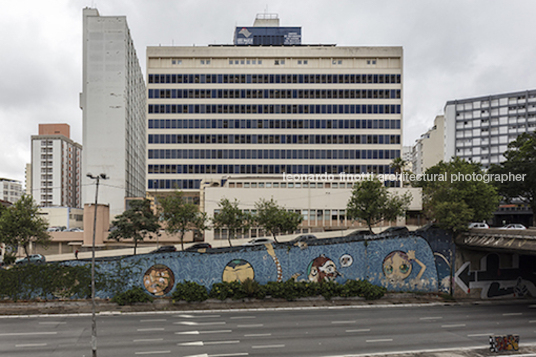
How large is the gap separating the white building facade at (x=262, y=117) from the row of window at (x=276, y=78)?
239mm

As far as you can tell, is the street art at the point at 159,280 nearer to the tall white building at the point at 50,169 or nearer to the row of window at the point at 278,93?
the row of window at the point at 278,93

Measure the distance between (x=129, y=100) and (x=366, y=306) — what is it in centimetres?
9439

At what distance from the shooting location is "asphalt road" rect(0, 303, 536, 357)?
2331cm

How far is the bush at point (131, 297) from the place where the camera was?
35.2 m

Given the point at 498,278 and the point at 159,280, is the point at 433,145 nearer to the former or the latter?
the point at 498,278

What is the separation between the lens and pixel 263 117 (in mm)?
84938

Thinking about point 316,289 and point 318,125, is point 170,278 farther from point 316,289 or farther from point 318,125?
point 318,125

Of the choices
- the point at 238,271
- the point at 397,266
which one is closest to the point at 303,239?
the point at 238,271

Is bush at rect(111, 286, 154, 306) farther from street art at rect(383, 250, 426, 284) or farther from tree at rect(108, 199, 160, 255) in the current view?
street art at rect(383, 250, 426, 284)

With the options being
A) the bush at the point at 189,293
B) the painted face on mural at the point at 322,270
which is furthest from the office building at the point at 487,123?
the bush at the point at 189,293

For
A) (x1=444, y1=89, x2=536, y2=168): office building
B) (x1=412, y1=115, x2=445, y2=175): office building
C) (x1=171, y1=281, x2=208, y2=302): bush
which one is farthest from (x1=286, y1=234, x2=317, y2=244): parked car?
(x1=412, y1=115, x2=445, y2=175): office building

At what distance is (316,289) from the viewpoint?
1513 inches

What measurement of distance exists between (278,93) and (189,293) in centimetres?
5986

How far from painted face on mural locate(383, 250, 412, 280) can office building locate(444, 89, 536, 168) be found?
106m
